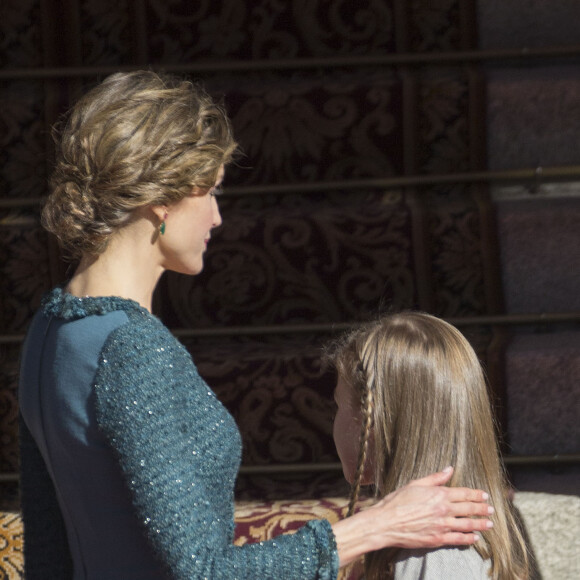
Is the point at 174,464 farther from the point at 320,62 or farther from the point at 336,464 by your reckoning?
the point at 320,62

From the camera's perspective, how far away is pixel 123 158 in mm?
1434

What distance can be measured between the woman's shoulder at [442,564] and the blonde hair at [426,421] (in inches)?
0.7

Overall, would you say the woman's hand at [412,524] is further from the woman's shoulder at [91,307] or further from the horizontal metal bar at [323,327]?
the horizontal metal bar at [323,327]

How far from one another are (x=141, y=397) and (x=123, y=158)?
343mm

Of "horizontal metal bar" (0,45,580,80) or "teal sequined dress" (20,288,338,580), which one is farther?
"horizontal metal bar" (0,45,580,80)

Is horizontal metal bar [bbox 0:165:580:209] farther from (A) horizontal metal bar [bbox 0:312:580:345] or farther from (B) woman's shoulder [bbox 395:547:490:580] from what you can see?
(B) woman's shoulder [bbox 395:547:490:580]

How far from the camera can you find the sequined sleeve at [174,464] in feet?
4.34

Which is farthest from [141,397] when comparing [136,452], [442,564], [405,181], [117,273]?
[405,181]

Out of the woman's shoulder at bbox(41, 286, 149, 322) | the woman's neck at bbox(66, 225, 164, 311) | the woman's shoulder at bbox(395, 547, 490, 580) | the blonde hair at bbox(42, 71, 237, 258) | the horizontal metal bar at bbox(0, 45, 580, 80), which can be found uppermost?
the horizontal metal bar at bbox(0, 45, 580, 80)

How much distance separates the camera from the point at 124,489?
1378 mm

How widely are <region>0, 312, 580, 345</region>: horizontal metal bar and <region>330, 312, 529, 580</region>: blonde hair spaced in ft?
3.48

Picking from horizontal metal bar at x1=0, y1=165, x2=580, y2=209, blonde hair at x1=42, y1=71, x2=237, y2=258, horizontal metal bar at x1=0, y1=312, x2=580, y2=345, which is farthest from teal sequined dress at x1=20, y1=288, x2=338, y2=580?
horizontal metal bar at x1=0, y1=165, x2=580, y2=209

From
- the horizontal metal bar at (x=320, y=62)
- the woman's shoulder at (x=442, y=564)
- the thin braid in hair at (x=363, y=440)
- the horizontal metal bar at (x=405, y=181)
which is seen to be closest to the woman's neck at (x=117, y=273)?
the thin braid in hair at (x=363, y=440)

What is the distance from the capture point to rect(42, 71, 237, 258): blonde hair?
144 cm
